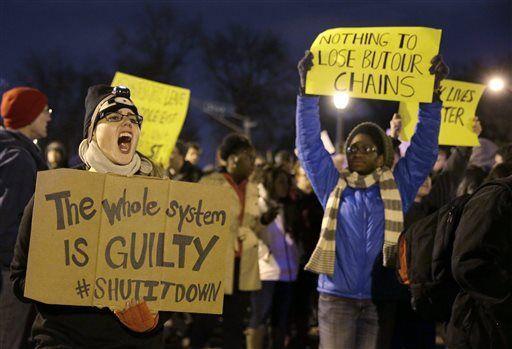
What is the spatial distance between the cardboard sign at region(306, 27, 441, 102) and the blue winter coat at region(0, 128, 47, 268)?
6.69 feet

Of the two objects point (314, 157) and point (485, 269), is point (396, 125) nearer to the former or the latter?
point (314, 157)

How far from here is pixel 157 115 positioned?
27.5 ft

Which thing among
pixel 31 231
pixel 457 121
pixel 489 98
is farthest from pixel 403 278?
pixel 489 98

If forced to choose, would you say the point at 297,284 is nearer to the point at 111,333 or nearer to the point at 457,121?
the point at 457,121

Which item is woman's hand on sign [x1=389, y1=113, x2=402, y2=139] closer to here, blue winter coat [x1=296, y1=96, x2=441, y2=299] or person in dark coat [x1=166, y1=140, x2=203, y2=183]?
blue winter coat [x1=296, y1=96, x2=441, y2=299]

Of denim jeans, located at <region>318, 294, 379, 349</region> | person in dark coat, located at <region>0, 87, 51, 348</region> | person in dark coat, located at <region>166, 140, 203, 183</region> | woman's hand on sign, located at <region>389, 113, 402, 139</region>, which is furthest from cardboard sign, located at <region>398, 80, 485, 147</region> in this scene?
person in dark coat, located at <region>0, 87, 51, 348</region>

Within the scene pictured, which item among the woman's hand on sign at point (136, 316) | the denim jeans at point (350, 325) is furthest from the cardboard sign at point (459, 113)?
the woman's hand on sign at point (136, 316)

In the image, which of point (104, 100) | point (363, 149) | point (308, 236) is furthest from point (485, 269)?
point (308, 236)

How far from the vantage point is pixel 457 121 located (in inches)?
293

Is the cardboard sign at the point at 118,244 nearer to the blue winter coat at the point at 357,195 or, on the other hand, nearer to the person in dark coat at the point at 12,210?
the blue winter coat at the point at 357,195

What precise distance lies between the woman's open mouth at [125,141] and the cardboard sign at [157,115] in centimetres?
447

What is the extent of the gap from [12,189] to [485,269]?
316 centimetres

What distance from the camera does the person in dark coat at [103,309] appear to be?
3.52m

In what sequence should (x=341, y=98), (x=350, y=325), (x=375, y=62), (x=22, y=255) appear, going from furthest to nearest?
(x=341, y=98) < (x=375, y=62) < (x=350, y=325) < (x=22, y=255)
